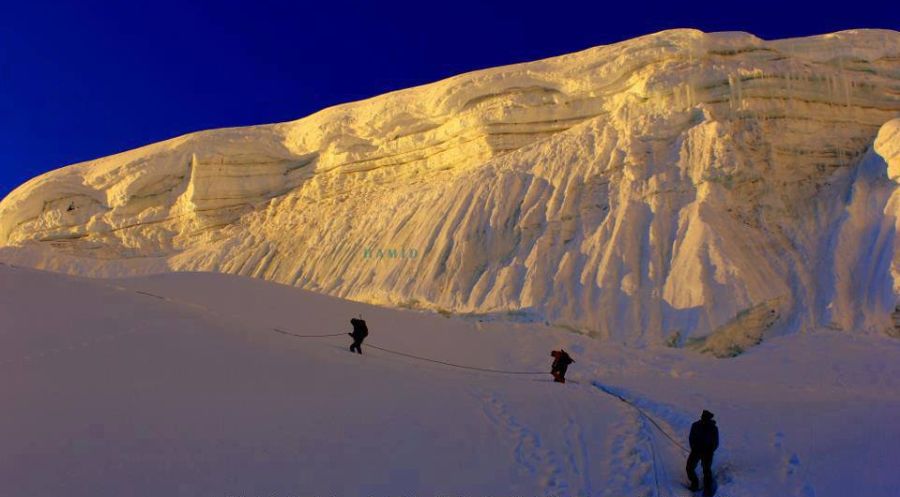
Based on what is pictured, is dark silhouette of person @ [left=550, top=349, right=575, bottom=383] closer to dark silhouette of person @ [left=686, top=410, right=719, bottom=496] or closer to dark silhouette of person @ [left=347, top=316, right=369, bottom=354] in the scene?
dark silhouette of person @ [left=347, top=316, right=369, bottom=354]

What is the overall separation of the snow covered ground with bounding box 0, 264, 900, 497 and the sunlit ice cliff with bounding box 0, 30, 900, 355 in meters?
9.17

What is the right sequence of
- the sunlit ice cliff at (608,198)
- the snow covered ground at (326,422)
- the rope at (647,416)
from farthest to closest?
the sunlit ice cliff at (608,198) < the rope at (647,416) < the snow covered ground at (326,422)

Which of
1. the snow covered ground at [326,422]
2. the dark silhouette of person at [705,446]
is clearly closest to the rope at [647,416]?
the snow covered ground at [326,422]

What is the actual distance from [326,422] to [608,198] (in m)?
18.7

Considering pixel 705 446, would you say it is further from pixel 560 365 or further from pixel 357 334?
pixel 357 334

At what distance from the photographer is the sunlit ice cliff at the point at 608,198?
69.2ft

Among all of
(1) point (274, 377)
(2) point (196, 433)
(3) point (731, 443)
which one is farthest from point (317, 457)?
(3) point (731, 443)

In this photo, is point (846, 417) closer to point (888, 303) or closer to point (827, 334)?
point (827, 334)

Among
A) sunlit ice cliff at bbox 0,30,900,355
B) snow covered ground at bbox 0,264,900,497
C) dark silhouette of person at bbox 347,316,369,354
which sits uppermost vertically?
sunlit ice cliff at bbox 0,30,900,355

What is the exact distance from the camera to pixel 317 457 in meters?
6.61

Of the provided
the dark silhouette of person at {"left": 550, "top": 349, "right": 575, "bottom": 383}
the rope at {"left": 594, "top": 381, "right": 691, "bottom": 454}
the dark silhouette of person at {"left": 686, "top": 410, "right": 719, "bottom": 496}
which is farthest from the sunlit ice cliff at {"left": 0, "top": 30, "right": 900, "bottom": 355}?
the dark silhouette of person at {"left": 686, "top": 410, "right": 719, "bottom": 496}

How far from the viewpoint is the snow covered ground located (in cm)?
589

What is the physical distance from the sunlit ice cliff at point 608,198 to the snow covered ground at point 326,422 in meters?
9.17

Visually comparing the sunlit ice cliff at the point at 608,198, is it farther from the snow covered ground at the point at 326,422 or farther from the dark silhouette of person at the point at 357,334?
the dark silhouette of person at the point at 357,334
